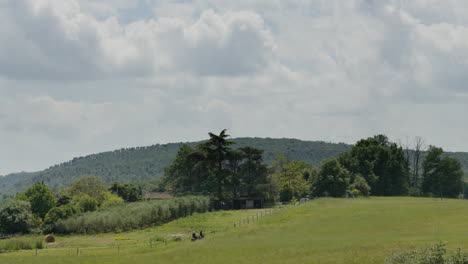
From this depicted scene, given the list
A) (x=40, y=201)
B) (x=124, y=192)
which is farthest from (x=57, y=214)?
(x=124, y=192)

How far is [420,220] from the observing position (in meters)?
57.3

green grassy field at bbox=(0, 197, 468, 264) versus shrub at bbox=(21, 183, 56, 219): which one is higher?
shrub at bbox=(21, 183, 56, 219)

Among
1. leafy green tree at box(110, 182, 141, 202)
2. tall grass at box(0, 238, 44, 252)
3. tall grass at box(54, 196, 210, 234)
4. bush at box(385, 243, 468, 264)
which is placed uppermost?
leafy green tree at box(110, 182, 141, 202)

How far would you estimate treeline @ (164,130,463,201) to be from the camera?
108625 mm

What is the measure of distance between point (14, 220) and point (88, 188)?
45441 mm

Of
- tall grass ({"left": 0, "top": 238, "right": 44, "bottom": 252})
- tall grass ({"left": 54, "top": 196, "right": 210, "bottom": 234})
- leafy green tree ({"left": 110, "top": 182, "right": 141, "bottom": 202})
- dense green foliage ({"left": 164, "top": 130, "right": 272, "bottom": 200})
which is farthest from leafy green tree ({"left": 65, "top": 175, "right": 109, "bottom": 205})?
tall grass ({"left": 0, "top": 238, "right": 44, "bottom": 252})

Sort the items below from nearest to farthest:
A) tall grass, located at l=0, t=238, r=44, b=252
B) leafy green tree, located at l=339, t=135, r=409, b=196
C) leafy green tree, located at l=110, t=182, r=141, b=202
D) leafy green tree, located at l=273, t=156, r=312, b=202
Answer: tall grass, located at l=0, t=238, r=44, b=252, leafy green tree, located at l=273, t=156, r=312, b=202, leafy green tree, located at l=339, t=135, r=409, b=196, leafy green tree, located at l=110, t=182, r=141, b=202

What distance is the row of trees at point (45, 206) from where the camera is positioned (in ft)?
290

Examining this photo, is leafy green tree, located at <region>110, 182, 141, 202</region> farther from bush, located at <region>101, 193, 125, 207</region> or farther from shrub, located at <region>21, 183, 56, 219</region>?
shrub, located at <region>21, 183, 56, 219</region>

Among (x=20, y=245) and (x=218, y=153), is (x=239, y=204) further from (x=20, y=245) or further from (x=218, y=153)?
(x=20, y=245)

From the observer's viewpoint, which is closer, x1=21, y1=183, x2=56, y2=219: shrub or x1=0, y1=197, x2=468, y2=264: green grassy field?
x1=0, y1=197, x2=468, y2=264: green grassy field

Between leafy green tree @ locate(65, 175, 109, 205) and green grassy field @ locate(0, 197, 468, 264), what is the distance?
5972 cm

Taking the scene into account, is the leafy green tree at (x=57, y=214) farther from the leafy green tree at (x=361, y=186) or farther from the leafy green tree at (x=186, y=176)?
the leafy green tree at (x=361, y=186)

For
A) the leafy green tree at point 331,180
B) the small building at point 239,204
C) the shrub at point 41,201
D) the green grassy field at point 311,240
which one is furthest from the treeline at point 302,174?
the green grassy field at point 311,240
